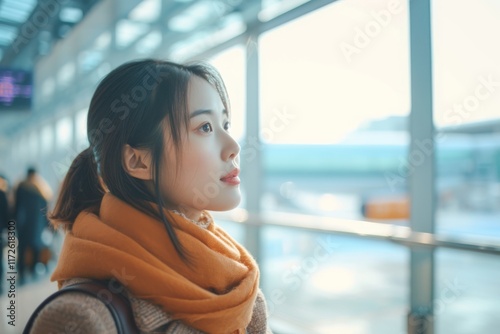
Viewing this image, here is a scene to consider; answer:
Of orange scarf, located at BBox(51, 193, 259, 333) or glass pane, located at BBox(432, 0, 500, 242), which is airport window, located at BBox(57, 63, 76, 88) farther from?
orange scarf, located at BBox(51, 193, 259, 333)

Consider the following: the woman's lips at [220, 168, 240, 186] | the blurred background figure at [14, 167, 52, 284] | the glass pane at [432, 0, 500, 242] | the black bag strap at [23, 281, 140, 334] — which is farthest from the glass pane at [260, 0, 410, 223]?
the blurred background figure at [14, 167, 52, 284]

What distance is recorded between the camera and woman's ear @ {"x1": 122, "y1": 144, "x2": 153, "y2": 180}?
3.22 feet

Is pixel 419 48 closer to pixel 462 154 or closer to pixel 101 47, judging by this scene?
pixel 101 47

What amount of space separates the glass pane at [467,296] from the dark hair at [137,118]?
1.89 m

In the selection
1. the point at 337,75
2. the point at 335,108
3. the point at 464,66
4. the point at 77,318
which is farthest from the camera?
the point at 335,108

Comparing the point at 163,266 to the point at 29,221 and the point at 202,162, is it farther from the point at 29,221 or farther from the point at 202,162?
the point at 29,221

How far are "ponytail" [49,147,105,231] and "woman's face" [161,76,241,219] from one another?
200 mm

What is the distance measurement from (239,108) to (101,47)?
8.90 feet

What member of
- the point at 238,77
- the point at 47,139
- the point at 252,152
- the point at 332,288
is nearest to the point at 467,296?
the point at 332,288

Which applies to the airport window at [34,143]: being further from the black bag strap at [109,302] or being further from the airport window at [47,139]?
the black bag strap at [109,302]

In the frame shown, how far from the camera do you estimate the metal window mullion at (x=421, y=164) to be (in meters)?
2.51

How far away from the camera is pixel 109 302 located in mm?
804

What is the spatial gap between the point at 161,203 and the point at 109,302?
0.25 meters

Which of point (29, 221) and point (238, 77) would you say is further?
A: point (29, 221)
